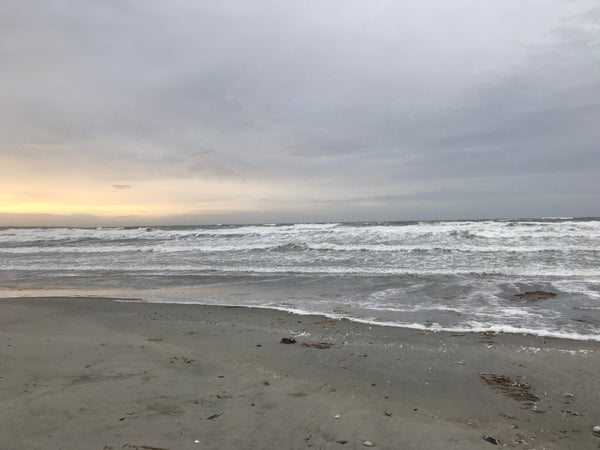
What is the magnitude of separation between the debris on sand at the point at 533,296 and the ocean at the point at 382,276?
0.21 meters

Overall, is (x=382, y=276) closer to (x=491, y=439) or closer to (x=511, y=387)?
(x=511, y=387)

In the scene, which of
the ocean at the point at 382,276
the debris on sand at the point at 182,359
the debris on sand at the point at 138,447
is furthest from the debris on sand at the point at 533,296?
the debris on sand at the point at 138,447

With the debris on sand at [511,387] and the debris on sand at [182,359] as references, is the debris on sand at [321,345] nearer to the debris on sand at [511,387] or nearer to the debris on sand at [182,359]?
the debris on sand at [182,359]

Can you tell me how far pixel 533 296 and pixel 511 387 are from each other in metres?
5.93

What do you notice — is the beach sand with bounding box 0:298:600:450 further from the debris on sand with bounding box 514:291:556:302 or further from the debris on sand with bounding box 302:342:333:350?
the debris on sand with bounding box 514:291:556:302

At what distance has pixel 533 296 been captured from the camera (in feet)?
30.8

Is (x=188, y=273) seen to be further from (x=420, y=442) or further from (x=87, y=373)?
(x=420, y=442)

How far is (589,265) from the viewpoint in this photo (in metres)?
13.6

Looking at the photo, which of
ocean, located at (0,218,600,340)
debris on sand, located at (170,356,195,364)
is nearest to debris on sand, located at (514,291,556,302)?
ocean, located at (0,218,600,340)

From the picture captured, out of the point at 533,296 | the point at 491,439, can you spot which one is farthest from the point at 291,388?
the point at 533,296

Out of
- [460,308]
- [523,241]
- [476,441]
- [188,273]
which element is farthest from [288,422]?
[523,241]

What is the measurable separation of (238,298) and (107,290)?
462 cm

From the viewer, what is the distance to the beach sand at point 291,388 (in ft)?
10.7

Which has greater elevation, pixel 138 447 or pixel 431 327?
pixel 138 447
